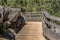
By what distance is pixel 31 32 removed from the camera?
25.5 ft

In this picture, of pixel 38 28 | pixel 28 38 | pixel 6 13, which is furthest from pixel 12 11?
pixel 28 38

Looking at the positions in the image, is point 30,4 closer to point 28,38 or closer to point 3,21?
point 3,21

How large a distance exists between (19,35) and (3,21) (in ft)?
2.91

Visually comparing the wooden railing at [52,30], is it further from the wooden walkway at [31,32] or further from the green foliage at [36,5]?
the green foliage at [36,5]

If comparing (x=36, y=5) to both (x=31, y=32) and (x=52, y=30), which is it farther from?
(x=52, y=30)

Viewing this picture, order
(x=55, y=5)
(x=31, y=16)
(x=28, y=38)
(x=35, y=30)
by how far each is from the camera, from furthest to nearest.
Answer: (x=55, y=5) < (x=31, y=16) < (x=35, y=30) < (x=28, y=38)

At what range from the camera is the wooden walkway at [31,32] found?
7234 millimetres

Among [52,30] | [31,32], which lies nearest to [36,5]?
[31,32]

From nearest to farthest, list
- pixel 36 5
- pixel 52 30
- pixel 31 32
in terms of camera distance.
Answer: pixel 52 30 → pixel 31 32 → pixel 36 5

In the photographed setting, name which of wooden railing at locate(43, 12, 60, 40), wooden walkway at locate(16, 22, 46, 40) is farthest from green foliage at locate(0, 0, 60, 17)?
wooden railing at locate(43, 12, 60, 40)

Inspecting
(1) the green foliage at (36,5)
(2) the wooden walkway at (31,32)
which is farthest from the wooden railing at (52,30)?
(1) the green foliage at (36,5)

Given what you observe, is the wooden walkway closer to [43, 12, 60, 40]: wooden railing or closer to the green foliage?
[43, 12, 60, 40]: wooden railing

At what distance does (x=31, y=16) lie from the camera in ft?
34.5

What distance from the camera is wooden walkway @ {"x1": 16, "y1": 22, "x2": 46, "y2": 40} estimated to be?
7.23 m
